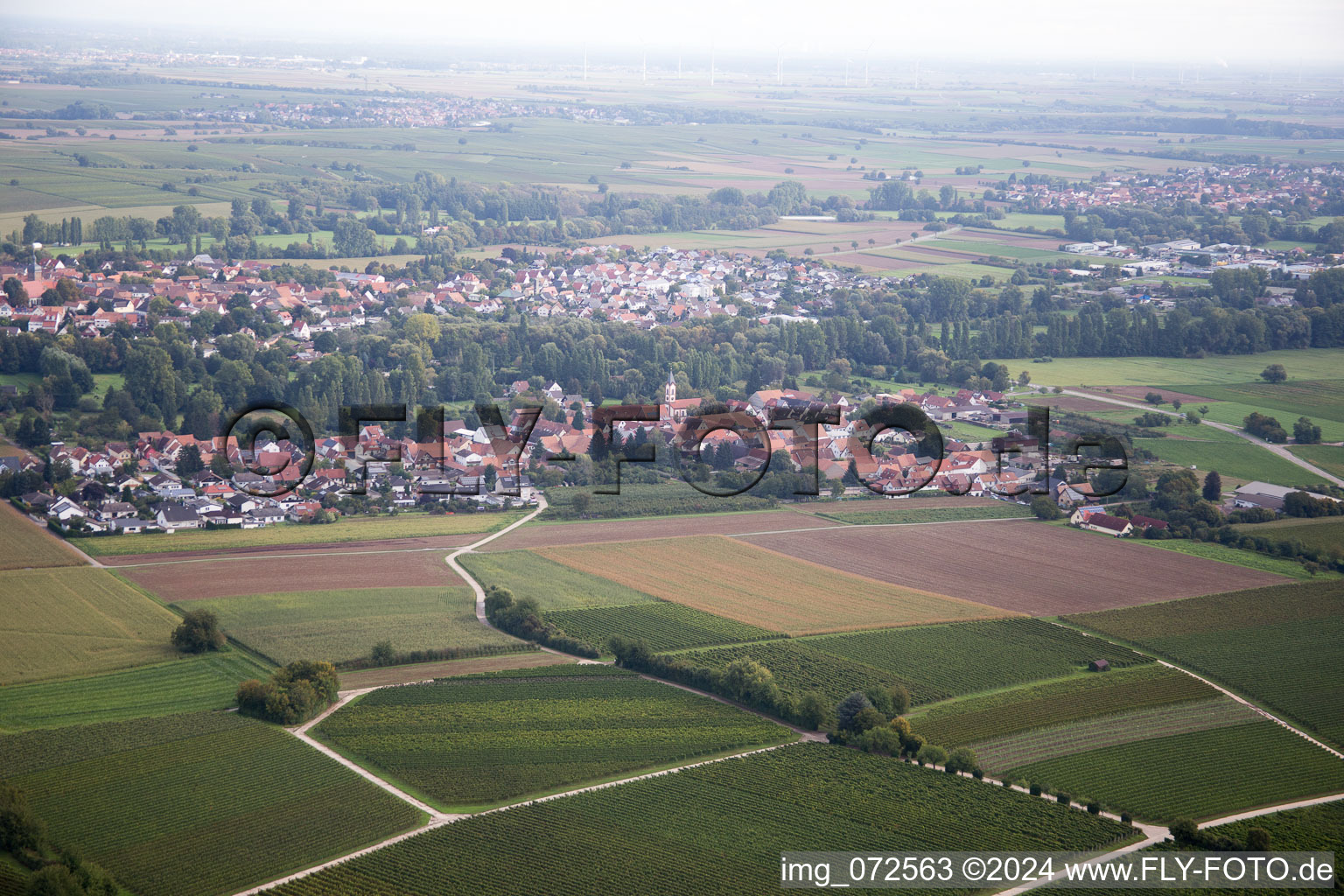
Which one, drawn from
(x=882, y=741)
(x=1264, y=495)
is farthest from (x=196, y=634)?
(x=1264, y=495)

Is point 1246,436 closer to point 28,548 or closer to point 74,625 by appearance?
point 74,625

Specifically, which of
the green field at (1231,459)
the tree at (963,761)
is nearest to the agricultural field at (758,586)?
the tree at (963,761)

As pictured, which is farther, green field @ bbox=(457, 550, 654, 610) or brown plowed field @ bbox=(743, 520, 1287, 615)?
brown plowed field @ bbox=(743, 520, 1287, 615)

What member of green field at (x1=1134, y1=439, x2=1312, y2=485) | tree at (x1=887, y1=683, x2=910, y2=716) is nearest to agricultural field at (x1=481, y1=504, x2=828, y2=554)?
tree at (x1=887, y1=683, x2=910, y2=716)

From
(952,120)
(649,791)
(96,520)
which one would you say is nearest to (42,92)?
(952,120)

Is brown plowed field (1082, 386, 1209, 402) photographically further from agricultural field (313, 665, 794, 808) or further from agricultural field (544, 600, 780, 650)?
agricultural field (313, 665, 794, 808)

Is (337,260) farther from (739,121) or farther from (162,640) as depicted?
(739,121)

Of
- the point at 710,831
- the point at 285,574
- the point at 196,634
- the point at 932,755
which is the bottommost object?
the point at 710,831
